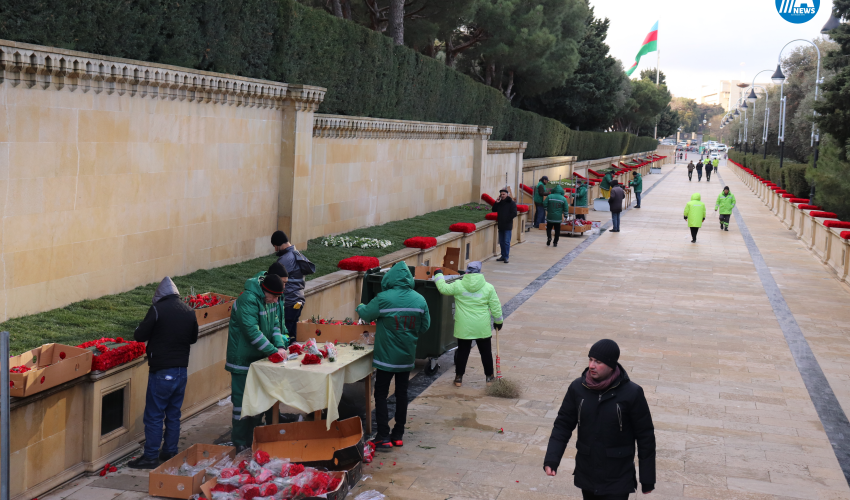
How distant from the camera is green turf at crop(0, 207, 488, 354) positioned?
8008 mm

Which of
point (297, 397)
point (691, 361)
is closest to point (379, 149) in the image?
point (691, 361)

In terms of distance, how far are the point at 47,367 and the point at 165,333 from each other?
111cm

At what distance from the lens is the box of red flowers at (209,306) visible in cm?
898

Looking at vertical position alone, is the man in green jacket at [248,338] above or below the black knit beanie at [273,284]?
below

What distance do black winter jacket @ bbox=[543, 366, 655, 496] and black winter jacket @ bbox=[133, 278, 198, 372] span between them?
368 centimetres

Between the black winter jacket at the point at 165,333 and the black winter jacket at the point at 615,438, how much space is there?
145 inches

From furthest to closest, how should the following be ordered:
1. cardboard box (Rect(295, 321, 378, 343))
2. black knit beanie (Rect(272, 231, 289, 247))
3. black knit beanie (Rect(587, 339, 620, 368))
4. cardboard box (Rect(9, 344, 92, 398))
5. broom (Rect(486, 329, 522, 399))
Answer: broom (Rect(486, 329, 522, 399))
black knit beanie (Rect(272, 231, 289, 247))
cardboard box (Rect(295, 321, 378, 343))
cardboard box (Rect(9, 344, 92, 398))
black knit beanie (Rect(587, 339, 620, 368))

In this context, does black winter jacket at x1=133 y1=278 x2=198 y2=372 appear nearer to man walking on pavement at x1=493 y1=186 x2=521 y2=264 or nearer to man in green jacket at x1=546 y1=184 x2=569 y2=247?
man walking on pavement at x1=493 y1=186 x2=521 y2=264

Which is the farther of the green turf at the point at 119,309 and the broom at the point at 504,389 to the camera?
the broom at the point at 504,389

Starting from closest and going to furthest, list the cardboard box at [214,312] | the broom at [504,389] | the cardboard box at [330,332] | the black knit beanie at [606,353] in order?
1. the black knit beanie at [606,353]
2. the cardboard box at [330,332]
3. the cardboard box at [214,312]
4. the broom at [504,389]

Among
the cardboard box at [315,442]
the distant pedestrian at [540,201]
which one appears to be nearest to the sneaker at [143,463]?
the cardboard box at [315,442]

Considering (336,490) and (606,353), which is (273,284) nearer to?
(336,490)

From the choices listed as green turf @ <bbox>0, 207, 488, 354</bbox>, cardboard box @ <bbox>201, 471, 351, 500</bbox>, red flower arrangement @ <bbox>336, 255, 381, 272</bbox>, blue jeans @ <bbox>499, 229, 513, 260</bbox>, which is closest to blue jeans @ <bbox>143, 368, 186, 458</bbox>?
cardboard box @ <bbox>201, 471, 351, 500</bbox>

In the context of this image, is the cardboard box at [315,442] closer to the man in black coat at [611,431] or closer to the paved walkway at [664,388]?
the paved walkway at [664,388]
